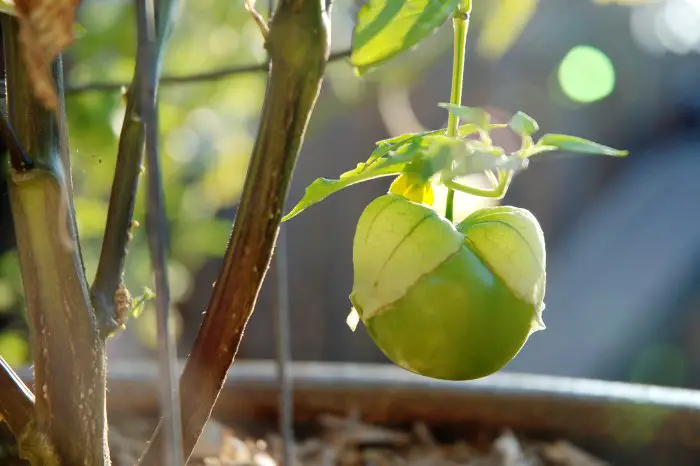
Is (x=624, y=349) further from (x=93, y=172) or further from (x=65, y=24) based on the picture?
Answer: (x=65, y=24)

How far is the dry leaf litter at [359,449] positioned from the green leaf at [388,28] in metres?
0.40

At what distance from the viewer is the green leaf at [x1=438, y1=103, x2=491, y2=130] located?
10.7 inches

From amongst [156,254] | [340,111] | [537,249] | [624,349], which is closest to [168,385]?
[156,254]

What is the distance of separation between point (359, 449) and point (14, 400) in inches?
15.6

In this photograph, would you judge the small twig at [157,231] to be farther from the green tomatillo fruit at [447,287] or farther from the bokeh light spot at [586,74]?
the bokeh light spot at [586,74]

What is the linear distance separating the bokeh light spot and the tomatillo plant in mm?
1607

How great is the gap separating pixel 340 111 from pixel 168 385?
169 cm

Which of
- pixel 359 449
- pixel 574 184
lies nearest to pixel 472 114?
pixel 359 449

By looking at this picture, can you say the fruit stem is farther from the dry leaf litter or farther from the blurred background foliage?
the blurred background foliage

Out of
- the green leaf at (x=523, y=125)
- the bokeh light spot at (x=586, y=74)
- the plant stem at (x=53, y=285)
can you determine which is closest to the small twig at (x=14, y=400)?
the plant stem at (x=53, y=285)

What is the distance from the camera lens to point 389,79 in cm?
88

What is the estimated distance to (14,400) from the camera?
0.33 m

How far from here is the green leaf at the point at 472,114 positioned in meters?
0.27

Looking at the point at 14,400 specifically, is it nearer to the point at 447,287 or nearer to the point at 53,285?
the point at 53,285
